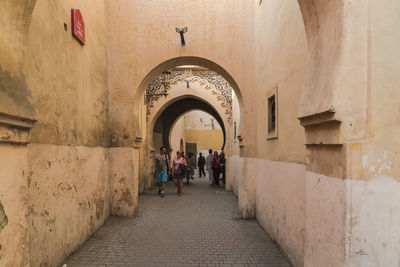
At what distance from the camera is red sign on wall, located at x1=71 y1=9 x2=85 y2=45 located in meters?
4.18

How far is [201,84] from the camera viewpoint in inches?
445

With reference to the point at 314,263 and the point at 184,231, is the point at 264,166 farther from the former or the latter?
the point at 314,263

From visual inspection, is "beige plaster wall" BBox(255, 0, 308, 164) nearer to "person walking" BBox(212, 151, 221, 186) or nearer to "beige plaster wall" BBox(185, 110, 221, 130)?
"person walking" BBox(212, 151, 221, 186)

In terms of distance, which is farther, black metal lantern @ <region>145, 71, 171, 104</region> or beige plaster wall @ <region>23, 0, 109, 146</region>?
black metal lantern @ <region>145, 71, 171, 104</region>

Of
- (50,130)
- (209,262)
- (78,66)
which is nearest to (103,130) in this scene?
(78,66)

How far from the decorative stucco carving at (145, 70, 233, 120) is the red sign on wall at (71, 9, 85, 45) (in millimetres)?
6602

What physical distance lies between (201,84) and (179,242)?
7873mm

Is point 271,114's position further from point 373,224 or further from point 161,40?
point 373,224

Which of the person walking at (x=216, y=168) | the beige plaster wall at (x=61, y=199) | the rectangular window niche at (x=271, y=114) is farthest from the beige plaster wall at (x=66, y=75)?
the person walking at (x=216, y=168)

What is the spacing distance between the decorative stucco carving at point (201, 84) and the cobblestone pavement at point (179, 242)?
537 centimetres

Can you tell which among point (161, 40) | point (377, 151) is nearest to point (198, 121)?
point (161, 40)

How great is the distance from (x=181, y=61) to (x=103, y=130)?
2596 millimetres

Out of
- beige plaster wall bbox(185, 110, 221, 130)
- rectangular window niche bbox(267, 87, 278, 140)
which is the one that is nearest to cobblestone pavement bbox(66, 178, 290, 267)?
rectangular window niche bbox(267, 87, 278, 140)

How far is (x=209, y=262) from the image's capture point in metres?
3.87
